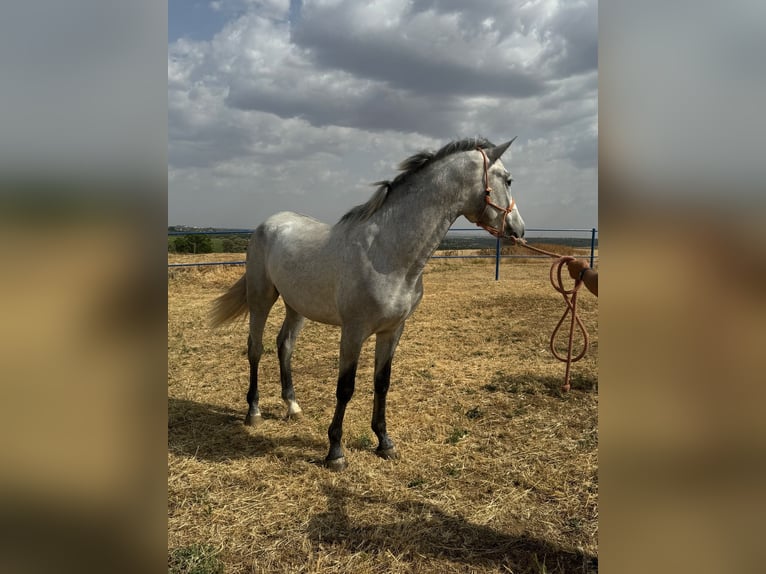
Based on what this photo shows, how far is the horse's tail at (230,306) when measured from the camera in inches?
187

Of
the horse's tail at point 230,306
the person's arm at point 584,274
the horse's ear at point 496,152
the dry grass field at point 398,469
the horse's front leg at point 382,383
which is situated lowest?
the dry grass field at point 398,469

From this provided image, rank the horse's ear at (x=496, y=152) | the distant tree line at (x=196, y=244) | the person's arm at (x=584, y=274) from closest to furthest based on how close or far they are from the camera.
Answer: the person's arm at (x=584, y=274) < the horse's ear at (x=496, y=152) < the distant tree line at (x=196, y=244)

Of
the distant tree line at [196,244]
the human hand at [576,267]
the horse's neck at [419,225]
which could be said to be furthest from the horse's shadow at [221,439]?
the distant tree line at [196,244]

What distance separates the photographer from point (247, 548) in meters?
2.44

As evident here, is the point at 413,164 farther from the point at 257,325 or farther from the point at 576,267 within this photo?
the point at 257,325

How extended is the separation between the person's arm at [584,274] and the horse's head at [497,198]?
0.91m

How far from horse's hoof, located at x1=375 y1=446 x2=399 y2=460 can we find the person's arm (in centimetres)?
201

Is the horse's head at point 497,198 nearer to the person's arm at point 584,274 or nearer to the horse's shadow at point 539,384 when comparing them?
the person's arm at point 584,274

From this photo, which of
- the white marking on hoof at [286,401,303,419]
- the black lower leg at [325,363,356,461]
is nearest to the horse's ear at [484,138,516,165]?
the black lower leg at [325,363,356,461]

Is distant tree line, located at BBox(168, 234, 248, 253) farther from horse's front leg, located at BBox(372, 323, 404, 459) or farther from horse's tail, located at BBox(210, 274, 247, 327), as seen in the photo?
horse's front leg, located at BBox(372, 323, 404, 459)

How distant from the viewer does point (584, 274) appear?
2.10 m
